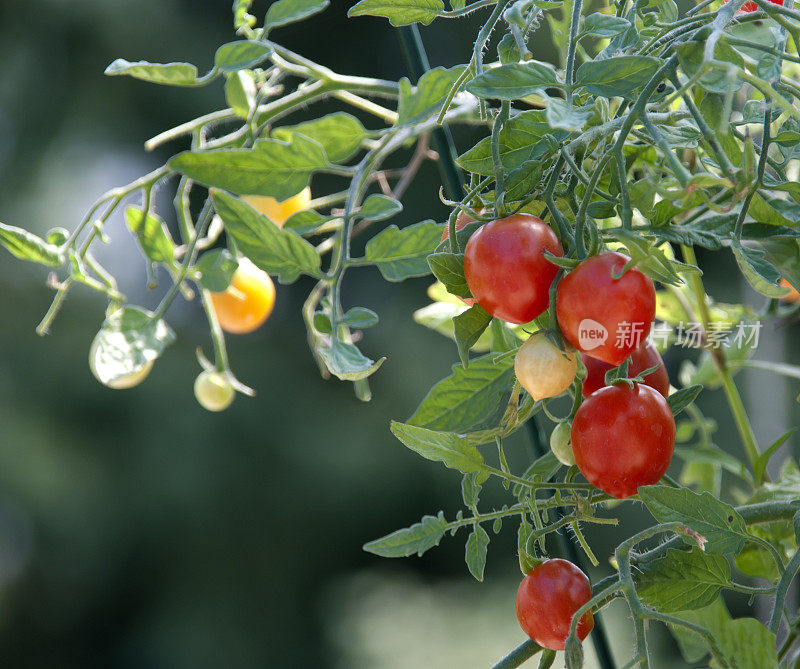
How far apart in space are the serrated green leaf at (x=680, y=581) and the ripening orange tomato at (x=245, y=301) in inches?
8.0

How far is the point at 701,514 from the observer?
210 millimetres

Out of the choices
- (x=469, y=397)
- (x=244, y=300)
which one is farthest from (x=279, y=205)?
(x=469, y=397)

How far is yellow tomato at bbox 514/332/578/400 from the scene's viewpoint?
185 millimetres

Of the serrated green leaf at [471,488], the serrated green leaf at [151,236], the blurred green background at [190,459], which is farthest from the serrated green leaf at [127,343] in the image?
the blurred green background at [190,459]

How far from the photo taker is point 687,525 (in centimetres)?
21

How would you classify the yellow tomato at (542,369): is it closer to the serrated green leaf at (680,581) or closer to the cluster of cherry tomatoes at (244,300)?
the serrated green leaf at (680,581)

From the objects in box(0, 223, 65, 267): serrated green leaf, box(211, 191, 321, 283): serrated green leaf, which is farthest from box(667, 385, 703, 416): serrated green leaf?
box(0, 223, 65, 267): serrated green leaf

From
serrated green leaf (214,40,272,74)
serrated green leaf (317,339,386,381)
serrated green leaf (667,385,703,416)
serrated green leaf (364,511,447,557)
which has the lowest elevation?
serrated green leaf (364,511,447,557)

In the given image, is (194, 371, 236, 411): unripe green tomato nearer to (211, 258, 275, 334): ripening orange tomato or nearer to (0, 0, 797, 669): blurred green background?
(211, 258, 275, 334): ripening orange tomato

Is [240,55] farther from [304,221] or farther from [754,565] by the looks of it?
[754,565]

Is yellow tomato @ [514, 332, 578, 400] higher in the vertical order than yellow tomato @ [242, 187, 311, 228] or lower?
higher

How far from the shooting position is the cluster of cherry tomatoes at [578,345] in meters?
0.18

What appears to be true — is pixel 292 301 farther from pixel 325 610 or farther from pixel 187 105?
pixel 325 610

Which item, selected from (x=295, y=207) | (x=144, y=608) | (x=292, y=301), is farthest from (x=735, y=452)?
(x=295, y=207)
